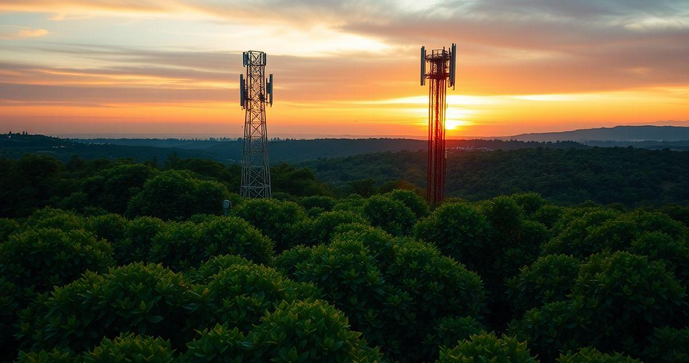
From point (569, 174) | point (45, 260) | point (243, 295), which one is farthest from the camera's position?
point (569, 174)

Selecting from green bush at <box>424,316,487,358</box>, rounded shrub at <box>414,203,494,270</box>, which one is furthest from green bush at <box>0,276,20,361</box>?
rounded shrub at <box>414,203,494,270</box>

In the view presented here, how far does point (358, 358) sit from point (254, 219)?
960 cm

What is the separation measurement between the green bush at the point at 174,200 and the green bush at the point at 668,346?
52.3 ft

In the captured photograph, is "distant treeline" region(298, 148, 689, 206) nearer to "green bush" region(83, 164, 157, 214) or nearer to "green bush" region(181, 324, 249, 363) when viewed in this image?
"green bush" region(83, 164, 157, 214)

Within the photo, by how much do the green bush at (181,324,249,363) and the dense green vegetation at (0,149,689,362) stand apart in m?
0.02

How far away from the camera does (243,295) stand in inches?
303

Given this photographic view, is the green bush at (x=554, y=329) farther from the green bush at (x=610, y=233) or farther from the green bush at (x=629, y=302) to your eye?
the green bush at (x=610, y=233)

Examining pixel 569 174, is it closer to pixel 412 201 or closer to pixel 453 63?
pixel 453 63

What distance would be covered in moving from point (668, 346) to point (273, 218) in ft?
34.1

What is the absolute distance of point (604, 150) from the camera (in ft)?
339

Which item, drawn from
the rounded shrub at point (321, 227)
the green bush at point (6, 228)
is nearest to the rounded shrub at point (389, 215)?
the rounded shrub at point (321, 227)

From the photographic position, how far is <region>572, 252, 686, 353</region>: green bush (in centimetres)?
860

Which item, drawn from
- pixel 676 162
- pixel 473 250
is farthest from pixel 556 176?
pixel 473 250

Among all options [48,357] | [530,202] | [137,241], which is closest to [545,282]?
[530,202]
